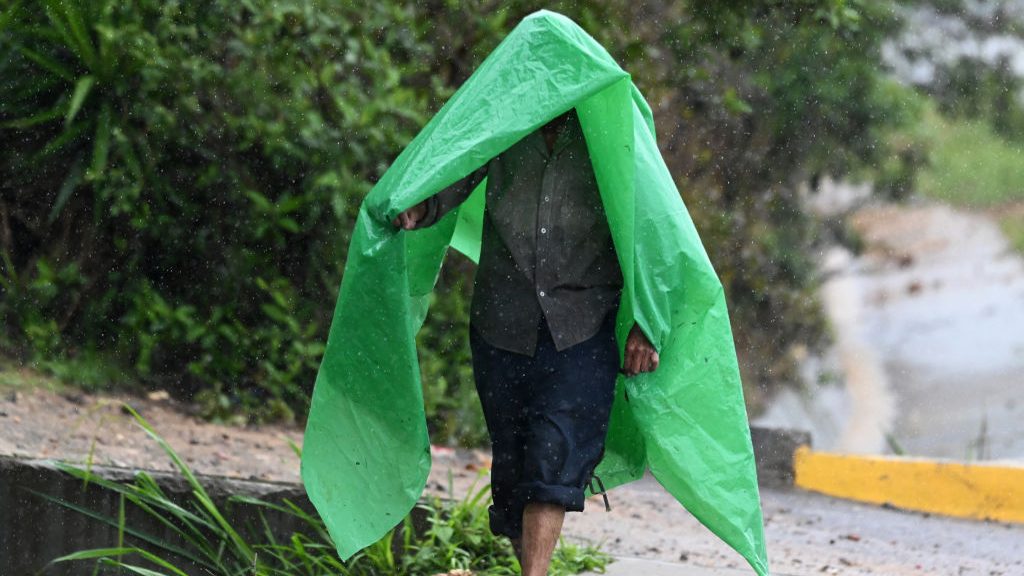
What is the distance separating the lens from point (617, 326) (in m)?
4.32

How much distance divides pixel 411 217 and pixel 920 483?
14.3 feet

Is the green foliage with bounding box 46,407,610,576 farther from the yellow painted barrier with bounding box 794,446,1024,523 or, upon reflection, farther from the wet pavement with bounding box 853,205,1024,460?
the wet pavement with bounding box 853,205,1024,460

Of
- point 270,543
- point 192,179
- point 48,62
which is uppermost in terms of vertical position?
point 48,62

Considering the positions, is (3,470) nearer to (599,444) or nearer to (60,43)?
(599,444)

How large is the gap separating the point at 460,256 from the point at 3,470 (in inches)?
126

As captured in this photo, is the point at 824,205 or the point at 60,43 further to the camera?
the point at 824,205

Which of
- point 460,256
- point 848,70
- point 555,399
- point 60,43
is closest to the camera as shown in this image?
point 555,399

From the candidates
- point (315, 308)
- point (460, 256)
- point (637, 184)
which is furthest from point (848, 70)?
point (637, 184)

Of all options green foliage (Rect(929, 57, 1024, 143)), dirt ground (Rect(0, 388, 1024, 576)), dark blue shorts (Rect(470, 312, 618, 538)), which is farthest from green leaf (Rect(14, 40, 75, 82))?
green foliage (Rect(929, 57, 1024, 143))

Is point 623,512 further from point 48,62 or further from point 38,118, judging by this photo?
point 48,62

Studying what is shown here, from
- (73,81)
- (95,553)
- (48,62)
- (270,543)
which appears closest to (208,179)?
(73,81)

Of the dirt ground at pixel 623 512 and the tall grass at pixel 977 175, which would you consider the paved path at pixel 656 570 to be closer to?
the dirt ground at pixel 623 512

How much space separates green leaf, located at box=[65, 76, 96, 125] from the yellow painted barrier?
13.6ft

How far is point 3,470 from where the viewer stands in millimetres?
5062
